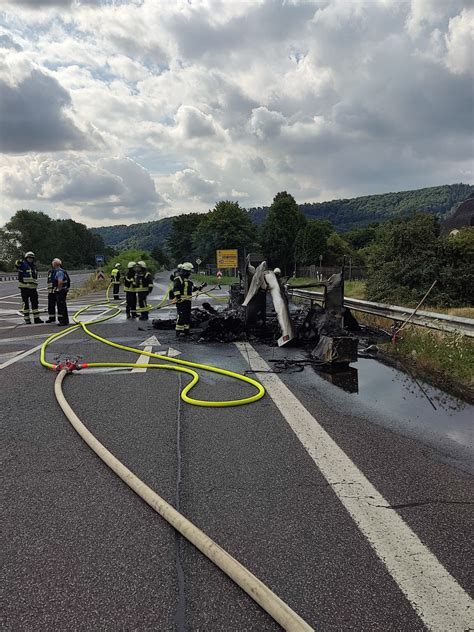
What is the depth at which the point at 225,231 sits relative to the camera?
71875 mm

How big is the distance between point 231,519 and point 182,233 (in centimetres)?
10089

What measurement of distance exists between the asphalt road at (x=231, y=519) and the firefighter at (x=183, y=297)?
5.18 meters

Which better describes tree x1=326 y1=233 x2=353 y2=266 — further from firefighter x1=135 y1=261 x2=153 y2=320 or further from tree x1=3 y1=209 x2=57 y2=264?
tree x1=3 y1=209 x2=57 y2=264

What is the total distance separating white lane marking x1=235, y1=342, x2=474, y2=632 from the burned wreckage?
312cm

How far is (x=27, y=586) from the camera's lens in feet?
7.00

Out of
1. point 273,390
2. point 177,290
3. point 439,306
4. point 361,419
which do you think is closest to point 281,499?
point 361,419

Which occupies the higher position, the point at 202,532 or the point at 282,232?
the point at 282,232

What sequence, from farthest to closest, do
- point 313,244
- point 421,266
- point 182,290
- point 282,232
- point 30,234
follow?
point 30,234, point 282,232, point 313,244, point 421,266, point 182,290

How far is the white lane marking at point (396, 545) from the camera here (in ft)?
6.29

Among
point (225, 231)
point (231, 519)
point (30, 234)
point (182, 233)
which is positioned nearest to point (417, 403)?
point (231, 519)

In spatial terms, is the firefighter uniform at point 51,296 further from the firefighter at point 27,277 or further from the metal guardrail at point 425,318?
the metal guardrail at point 425,318

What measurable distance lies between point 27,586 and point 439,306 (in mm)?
13830

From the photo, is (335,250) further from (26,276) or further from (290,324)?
(290,324)

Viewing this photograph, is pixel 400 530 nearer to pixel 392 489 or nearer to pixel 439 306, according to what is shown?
pixel 392 489
